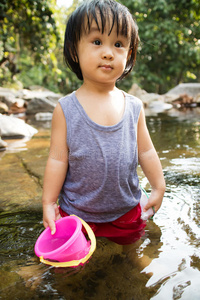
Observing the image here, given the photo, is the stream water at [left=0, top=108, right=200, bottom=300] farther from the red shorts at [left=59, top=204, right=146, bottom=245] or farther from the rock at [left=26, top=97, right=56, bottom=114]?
the rock at [left=26, top=97, right=56, bottom=114]

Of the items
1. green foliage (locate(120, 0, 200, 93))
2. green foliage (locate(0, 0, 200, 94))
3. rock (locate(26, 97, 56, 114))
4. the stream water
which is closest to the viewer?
the stream water

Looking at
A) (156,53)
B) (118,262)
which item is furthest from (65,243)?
(156,53)

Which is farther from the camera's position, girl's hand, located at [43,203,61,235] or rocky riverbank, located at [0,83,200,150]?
rocky riverbank, located at [0,83,200,150]

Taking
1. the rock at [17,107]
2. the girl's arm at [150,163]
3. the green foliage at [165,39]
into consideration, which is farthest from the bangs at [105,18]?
the green foliage at [165,39]

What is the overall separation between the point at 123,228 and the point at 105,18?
962mm

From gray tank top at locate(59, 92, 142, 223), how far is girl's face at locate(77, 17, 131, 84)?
0.17 meters

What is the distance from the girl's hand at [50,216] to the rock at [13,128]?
9.70 feet

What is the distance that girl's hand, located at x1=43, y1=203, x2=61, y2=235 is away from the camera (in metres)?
1.32

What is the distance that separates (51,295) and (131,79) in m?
16.8

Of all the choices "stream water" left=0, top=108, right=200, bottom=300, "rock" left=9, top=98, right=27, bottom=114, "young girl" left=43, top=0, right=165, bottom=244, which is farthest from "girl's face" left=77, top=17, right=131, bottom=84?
"rock" left=9, top=98, right=27, bottom=114

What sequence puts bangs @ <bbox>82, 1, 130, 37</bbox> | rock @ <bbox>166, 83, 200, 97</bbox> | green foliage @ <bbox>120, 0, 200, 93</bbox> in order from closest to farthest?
bangs @ <bbox>82, 1, 130, 37</bbox>
rock @ <bbox>166, 83, 200, 97</bbox>
green foliage @ <bbox>120, 0, 200, 93</bbox>

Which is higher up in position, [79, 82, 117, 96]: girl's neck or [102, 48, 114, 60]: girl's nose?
[102, 48, 114, 60]: girl's nose

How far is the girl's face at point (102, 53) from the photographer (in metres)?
1.33

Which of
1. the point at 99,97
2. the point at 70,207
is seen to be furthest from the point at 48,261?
the point at 99,97
